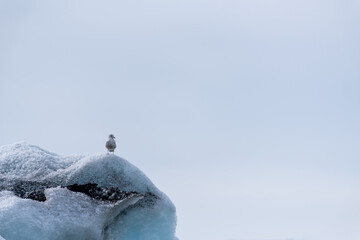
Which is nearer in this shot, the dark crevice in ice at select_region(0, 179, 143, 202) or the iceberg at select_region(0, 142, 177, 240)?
the iceberg at select_region(0, 142, 177, 240)

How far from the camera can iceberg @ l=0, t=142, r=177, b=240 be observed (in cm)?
1581

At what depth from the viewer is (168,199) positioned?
20.1 meters

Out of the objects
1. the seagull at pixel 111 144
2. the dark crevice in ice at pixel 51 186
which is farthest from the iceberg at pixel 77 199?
the seagull at pixel 111 144

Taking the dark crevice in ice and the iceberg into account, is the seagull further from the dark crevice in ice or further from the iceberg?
the dark crevice in ice

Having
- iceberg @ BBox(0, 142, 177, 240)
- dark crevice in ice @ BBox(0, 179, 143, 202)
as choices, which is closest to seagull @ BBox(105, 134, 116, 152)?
iceberg @ BBox(0, 142, 177, 240)

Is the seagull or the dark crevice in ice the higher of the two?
the seagull

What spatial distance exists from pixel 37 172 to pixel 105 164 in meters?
2.16

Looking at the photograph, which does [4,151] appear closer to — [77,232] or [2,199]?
[2,199]

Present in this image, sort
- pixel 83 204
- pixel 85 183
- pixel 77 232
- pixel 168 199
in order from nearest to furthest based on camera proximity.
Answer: pixel 77 232
pixel 83 204
pixel 85 183
pixel 168 199

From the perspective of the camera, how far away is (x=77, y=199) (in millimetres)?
17594

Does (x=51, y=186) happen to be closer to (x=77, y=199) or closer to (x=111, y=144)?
(x=77, y=199)

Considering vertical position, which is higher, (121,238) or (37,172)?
(37,172)

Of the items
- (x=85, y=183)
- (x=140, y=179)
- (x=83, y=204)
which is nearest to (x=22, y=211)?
(x=83, y=204)

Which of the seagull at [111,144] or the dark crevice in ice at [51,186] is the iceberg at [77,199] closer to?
the dark crevice in ice at [51,186]
